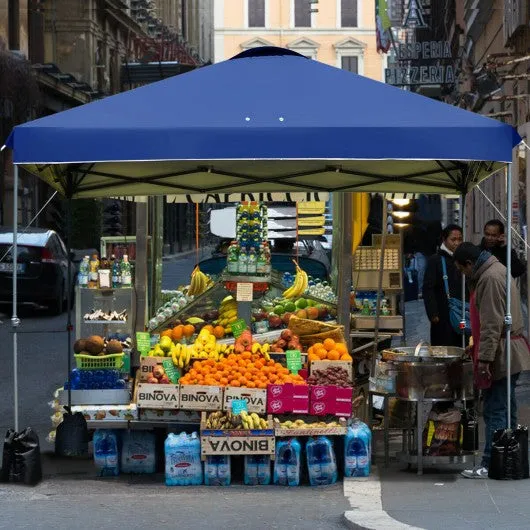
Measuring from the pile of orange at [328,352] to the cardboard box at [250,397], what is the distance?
638 millimetres

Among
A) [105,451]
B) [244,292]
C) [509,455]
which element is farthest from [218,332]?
[509,455]

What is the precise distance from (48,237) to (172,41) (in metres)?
45.1

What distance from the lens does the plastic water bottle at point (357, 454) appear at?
385 inches

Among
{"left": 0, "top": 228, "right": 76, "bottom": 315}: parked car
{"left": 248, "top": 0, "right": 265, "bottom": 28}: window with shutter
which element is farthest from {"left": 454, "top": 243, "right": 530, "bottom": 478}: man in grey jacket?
{"left": 248, "top": 0, "right": 265, "bottom": 28}: window with shutter

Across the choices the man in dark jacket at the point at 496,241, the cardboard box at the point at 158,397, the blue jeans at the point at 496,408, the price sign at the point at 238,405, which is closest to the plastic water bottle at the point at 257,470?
the price sign at the point at 238,405

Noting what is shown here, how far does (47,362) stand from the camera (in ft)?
58.4

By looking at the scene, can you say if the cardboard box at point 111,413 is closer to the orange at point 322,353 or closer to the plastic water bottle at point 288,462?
the plastic water bottle at point 288,462

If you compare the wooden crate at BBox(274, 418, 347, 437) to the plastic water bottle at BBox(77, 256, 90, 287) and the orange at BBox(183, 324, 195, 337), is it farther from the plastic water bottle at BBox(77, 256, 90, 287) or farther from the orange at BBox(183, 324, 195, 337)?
the plastic water bottle at BBox(77, 256, 90, 287)

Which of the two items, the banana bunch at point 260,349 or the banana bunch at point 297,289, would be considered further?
the banana bunch at point 297,289

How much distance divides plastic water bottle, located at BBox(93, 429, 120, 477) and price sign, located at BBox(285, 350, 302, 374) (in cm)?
139

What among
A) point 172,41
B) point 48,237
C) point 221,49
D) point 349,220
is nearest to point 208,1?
point 221,49

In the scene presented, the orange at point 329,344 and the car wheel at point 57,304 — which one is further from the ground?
the car wheel at point 57,304

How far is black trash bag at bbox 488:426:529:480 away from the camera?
31.1ft

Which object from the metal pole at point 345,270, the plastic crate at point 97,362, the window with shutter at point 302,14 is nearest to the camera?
the plastic crate at point 97,362
